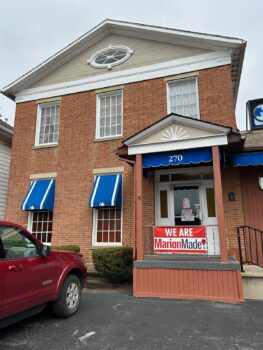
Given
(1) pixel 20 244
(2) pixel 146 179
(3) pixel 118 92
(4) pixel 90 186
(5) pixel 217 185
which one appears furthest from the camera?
(3) pixel 118 92

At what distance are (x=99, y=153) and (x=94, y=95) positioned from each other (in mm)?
2543

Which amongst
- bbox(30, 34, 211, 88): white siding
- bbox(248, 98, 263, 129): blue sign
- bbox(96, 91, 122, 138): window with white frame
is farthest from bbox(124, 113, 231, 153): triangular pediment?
bbox(30, 34, 211, 88): white siding

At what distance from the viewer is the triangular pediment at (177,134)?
7102mm

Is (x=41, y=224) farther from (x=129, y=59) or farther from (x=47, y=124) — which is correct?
(x=129, y=59)

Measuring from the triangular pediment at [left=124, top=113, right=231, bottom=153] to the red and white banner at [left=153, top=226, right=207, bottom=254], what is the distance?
217cm

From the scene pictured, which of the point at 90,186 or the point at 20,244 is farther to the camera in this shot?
the point at 90,186

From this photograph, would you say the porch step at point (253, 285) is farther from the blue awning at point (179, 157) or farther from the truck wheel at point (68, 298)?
the truck wheel at point (68, 298)

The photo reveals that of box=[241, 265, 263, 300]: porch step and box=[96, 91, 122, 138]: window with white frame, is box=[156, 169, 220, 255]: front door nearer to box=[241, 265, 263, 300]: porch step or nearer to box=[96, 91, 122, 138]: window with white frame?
box=[241, 265, 263, 300]: porch step

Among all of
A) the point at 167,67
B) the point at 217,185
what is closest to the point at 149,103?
the point at 167,67

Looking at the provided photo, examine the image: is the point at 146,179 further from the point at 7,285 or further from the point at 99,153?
the point at 7,285

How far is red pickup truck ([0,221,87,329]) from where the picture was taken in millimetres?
3953

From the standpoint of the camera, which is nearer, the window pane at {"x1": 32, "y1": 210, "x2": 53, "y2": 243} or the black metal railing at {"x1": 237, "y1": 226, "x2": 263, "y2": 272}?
the black metal railing at {"x1": 237, "y1": 226, "x2": 263, "y2": 272}

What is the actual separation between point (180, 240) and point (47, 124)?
7787 mm

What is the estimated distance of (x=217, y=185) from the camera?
6910 millimetres
